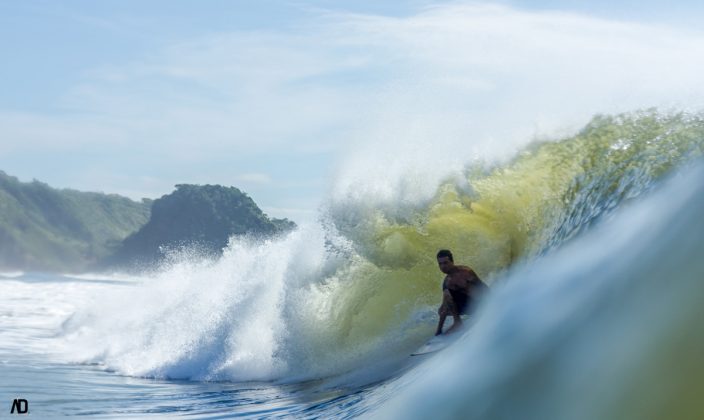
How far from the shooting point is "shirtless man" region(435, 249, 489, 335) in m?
9.53

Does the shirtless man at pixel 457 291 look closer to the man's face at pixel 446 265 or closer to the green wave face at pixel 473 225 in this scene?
the man's face at pixel 446 265

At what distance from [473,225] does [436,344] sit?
3.31 metres

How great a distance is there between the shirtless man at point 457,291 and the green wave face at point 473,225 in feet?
2.40

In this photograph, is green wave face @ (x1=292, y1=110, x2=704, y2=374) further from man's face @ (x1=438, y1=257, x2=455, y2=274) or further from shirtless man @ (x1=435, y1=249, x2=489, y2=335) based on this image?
man's face @ (x1=438, y1=257, x2=455, y2=274)

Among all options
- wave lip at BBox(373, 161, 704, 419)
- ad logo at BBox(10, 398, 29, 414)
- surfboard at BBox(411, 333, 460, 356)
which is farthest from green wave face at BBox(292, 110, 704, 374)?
ad logo at BBox(10, 398, 29, 414)

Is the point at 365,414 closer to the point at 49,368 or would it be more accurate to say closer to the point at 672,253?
the point at 672,253

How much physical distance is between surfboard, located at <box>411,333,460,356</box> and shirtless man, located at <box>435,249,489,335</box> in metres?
0.11

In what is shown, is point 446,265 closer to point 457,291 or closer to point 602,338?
point 457,291

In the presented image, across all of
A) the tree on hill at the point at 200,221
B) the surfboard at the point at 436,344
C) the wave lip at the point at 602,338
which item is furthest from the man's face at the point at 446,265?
the tree on hill at the point at 200,221

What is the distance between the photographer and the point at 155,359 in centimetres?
1533

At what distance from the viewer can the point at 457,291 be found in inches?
385

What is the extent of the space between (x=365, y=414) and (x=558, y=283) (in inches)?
90.5

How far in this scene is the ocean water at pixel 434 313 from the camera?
4.44 metres

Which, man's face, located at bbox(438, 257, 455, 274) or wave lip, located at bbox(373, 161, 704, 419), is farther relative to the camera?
man's face, located at bbox(438, 257, 455, 274)
